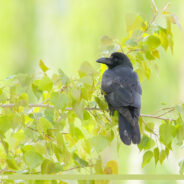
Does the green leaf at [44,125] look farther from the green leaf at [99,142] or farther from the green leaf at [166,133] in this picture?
the green leaf at [166,133]

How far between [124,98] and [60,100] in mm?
764

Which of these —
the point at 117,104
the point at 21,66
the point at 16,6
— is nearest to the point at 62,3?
the point at 16,6

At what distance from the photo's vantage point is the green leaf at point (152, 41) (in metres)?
1.54

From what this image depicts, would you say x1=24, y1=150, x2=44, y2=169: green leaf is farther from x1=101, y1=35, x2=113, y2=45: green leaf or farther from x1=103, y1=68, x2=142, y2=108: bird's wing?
x1=103, y1=68, x2=142, y2=108: bird's wing

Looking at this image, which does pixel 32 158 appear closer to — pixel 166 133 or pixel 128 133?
pixel 166 133

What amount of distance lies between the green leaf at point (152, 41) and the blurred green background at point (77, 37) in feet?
12.1

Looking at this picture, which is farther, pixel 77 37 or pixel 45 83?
pixel 77 37

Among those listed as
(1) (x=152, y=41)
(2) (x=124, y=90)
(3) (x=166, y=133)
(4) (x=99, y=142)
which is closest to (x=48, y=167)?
(4) (x=99, y=142)

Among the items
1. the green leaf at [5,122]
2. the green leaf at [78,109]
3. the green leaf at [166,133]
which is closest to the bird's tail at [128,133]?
the green leaf at [166,133]

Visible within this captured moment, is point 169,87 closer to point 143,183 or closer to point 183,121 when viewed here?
point 143,183

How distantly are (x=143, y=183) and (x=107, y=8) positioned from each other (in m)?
3.15

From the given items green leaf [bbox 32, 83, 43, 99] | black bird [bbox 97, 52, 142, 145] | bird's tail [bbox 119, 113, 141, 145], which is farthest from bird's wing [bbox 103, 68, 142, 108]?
green leaf [bbox 32, 83, 43, 99]

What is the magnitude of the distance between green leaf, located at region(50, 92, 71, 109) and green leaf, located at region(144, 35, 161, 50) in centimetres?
59

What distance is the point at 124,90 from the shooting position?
191 centimetres
